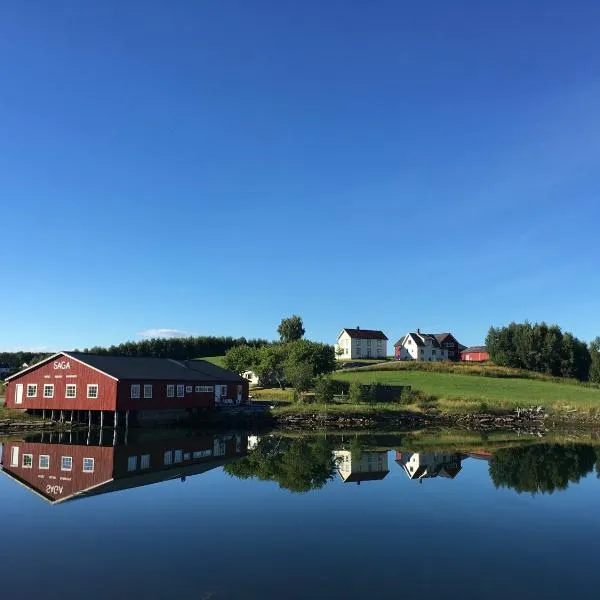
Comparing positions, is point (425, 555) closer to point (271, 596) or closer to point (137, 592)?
point (271, 596)

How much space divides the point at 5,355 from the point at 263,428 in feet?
345

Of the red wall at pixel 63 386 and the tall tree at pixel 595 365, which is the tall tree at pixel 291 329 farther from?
the red wall at pixel 63 386

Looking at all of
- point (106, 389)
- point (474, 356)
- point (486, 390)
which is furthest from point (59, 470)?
point (474, 356)

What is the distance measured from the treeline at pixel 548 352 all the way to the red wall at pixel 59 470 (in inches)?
2734

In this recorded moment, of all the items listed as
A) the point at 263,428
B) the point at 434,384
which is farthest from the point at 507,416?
the point at 263,428

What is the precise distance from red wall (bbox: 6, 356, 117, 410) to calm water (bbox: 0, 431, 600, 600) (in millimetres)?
13136

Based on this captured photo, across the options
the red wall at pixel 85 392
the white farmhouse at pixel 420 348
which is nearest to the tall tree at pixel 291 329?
the white farmhouse at pixel 420 348

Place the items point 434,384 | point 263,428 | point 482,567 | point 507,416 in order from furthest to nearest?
point 434,384, point 507,416, point 263,428, point 482,567

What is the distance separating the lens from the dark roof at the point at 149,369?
4900 cm

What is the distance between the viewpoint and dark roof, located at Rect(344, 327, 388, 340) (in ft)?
393

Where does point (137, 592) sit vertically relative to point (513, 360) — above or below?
below

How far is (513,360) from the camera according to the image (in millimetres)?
89938

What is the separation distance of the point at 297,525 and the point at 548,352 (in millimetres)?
78831

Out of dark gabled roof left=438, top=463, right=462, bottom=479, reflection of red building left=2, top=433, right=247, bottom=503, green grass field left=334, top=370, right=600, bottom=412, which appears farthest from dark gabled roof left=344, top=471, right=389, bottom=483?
green grass field left=334, top=370, right=600, bottom=412
